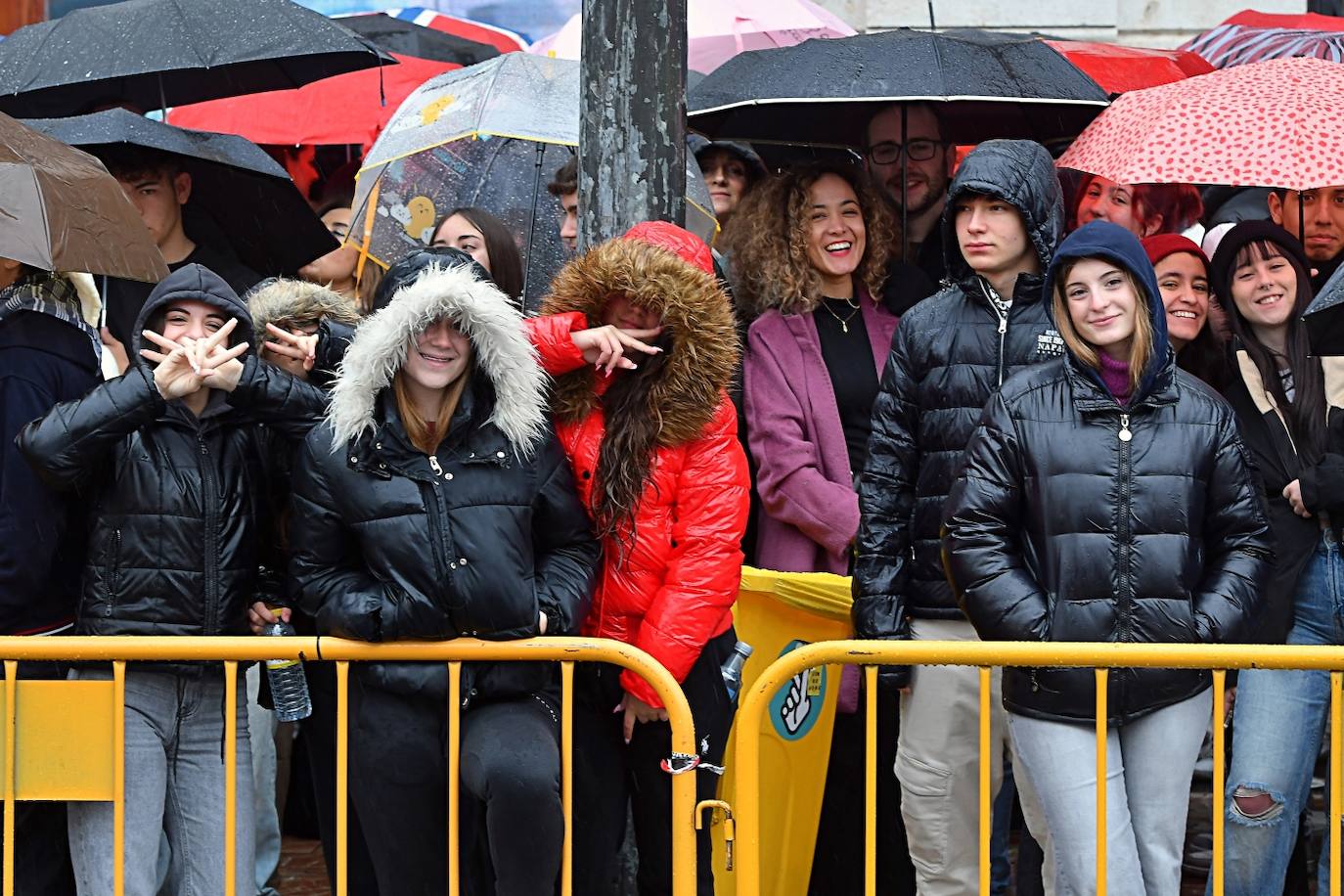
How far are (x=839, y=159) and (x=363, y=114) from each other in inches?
131

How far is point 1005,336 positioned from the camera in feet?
16.9

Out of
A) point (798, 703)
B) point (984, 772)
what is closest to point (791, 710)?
point (798, 703)

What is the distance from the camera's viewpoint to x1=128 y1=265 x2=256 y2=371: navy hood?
15.4 ft

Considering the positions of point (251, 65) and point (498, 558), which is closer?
point (498, 558)

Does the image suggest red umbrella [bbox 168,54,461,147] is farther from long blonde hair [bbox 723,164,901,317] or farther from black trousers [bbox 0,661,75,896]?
black trousers [bbox 0,661,75,896]

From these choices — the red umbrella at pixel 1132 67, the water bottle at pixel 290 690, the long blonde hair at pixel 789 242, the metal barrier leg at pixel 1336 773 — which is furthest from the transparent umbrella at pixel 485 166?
the metal barrier leg at pixel 1336 773

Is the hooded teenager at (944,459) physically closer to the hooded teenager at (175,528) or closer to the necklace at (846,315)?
the necklace at (846,315)

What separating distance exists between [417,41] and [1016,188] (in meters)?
6.46

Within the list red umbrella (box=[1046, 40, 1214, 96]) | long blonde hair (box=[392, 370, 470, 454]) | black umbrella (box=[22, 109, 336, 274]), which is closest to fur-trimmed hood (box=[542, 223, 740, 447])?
long blonde hair (box=[392, 370, 470, 454])

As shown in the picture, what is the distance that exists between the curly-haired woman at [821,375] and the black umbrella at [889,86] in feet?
0.99

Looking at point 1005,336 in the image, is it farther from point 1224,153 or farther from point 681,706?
point 681,706

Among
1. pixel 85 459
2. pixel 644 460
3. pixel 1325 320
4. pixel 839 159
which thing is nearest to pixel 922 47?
pixel 839 159

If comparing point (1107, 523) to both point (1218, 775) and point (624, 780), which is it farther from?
point (624, 780)

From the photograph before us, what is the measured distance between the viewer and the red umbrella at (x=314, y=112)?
8500 mm
